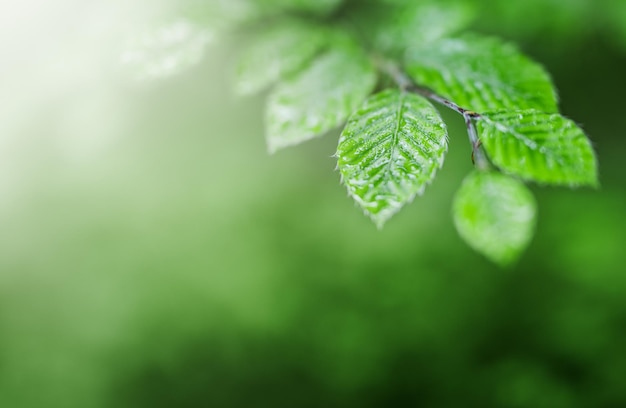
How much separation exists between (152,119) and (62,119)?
42.0 inches

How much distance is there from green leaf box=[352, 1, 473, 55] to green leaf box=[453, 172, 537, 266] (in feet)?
1.10

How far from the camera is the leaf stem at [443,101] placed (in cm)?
76

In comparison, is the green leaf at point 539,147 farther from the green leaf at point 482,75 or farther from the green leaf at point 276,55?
the green leaf at point 276,55

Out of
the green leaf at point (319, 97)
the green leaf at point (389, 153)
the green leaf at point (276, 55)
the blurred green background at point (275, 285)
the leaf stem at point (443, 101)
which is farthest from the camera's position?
the blurred green background at point (275, 285)

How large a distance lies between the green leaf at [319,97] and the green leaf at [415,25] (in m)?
0.11

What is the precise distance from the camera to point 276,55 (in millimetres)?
1050

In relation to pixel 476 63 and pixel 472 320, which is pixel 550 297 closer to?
pixel 472 320

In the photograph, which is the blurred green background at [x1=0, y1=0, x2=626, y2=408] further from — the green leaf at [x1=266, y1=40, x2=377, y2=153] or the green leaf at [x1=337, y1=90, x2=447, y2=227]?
the green leaf at [x1=337, y1=90, x2=447, y2=227]

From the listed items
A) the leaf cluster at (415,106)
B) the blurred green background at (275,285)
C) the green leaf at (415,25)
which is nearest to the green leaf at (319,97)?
the leaf cluster at (415,106)

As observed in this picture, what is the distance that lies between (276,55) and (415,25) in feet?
0.89

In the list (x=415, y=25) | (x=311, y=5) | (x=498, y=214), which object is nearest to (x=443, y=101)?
(x=498, y=214)

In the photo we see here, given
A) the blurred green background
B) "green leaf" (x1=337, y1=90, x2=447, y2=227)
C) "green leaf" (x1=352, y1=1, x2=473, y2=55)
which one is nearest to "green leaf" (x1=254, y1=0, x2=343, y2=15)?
"green leaf" (x1=352, y1=1, x2=473, y2=55)

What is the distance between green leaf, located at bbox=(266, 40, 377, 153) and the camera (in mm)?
874

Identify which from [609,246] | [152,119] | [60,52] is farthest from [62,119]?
[609,246]
